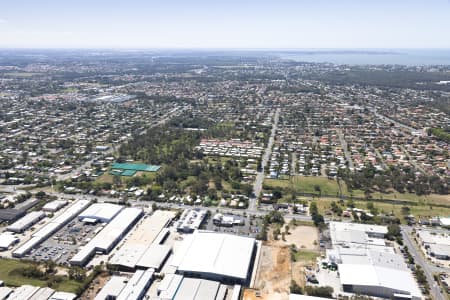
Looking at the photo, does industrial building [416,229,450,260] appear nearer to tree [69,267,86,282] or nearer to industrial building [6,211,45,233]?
tree [69,267,86,282]

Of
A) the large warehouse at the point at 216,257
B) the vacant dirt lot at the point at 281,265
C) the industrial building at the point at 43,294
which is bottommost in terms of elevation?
the vacant dirt lot at the point at 281,265

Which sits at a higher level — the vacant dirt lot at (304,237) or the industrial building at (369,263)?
the industrial building at (369,263)

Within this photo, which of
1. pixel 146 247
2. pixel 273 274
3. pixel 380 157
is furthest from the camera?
pixel 380 157

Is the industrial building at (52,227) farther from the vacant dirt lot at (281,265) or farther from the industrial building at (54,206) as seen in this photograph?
the vacant dirt lot at (281,265)

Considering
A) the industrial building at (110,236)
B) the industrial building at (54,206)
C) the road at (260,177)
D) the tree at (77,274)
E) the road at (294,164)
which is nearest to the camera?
the tree at (77,274)

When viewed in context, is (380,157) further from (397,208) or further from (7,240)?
(7,240)

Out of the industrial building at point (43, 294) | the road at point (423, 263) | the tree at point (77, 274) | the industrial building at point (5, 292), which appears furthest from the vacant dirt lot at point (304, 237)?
the industrial building at point (5, 292)

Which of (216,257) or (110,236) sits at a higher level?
(216,257)

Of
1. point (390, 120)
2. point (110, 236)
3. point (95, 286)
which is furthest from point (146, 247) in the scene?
point (390, 120)
